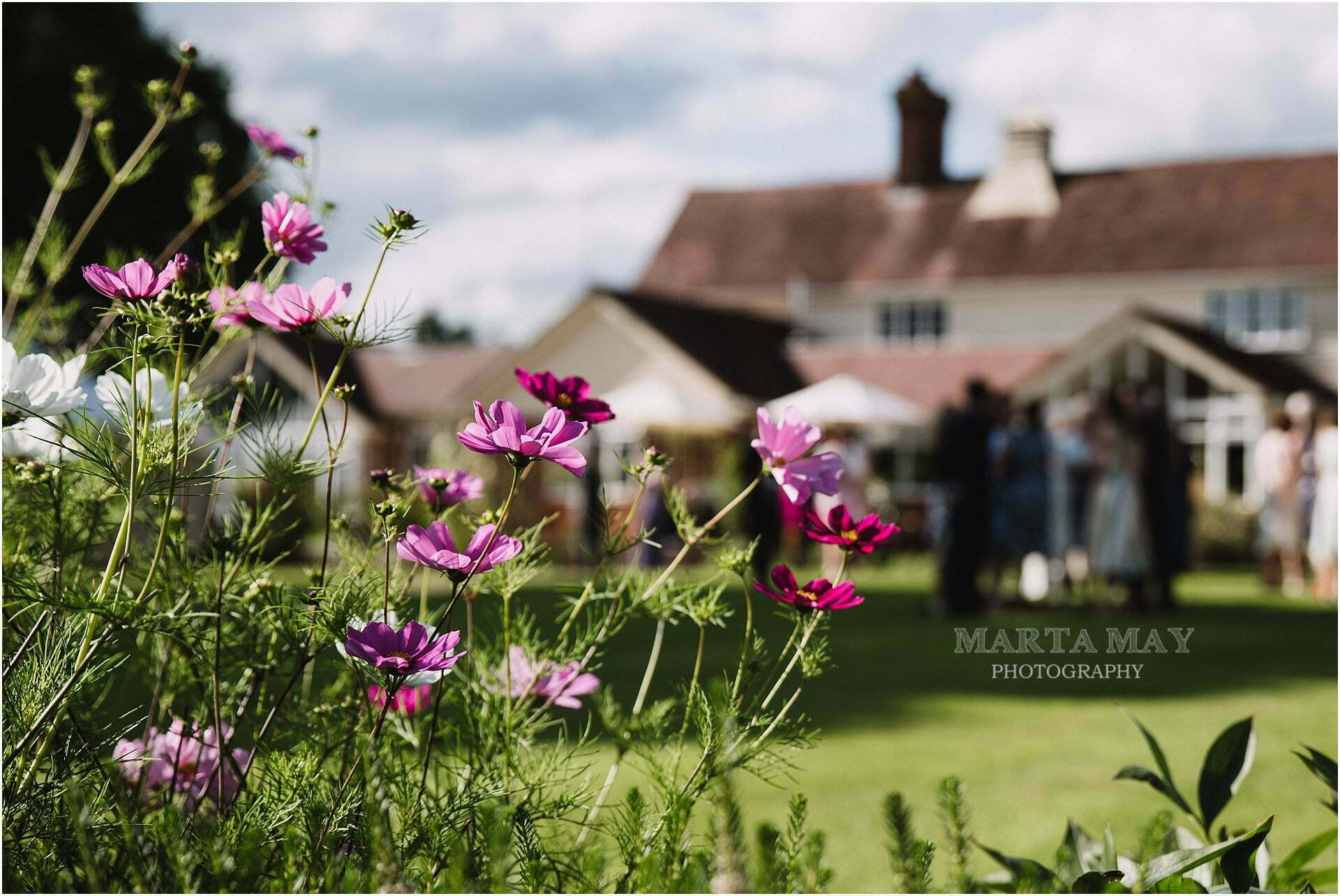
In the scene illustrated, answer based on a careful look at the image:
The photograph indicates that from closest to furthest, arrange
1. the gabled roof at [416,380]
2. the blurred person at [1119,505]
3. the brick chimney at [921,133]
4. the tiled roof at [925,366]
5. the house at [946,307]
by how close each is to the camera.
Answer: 1. the blurred person at [1119,505]
2. the house at [946,307]
3. the tiled roof at [925,366]
4. the gabled roof at [416,380]
5. the brick chimney at [921,133]

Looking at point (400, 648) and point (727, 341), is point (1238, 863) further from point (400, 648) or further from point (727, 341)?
point (727, 341)

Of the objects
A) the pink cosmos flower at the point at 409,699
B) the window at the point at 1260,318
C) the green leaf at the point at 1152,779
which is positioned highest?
the window at the point at 1260,318

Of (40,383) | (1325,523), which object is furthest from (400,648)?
(1325,523)

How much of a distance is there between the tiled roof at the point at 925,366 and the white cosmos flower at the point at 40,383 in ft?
79.6

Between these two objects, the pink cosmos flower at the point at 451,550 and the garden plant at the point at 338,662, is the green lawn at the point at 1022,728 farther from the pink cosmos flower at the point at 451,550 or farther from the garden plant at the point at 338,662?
the pink cosmos flower at the point at 451,550

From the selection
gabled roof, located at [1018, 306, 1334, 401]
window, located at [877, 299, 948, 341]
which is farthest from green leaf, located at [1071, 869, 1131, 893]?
window, located at [877, 299, 948, 341]

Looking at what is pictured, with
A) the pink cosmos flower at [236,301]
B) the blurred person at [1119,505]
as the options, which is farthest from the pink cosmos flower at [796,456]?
the blurred person at [1119,505]

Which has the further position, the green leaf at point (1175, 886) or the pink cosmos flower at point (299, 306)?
the green leaf at point (1175, 886)

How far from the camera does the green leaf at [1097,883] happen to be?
1398 mm

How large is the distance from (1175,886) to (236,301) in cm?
133

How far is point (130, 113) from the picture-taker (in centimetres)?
1572

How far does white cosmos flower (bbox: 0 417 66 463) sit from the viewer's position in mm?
1428

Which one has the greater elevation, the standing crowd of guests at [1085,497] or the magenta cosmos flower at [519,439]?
the standing crowd of guests at [1085,497]

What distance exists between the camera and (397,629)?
131 centimetres
